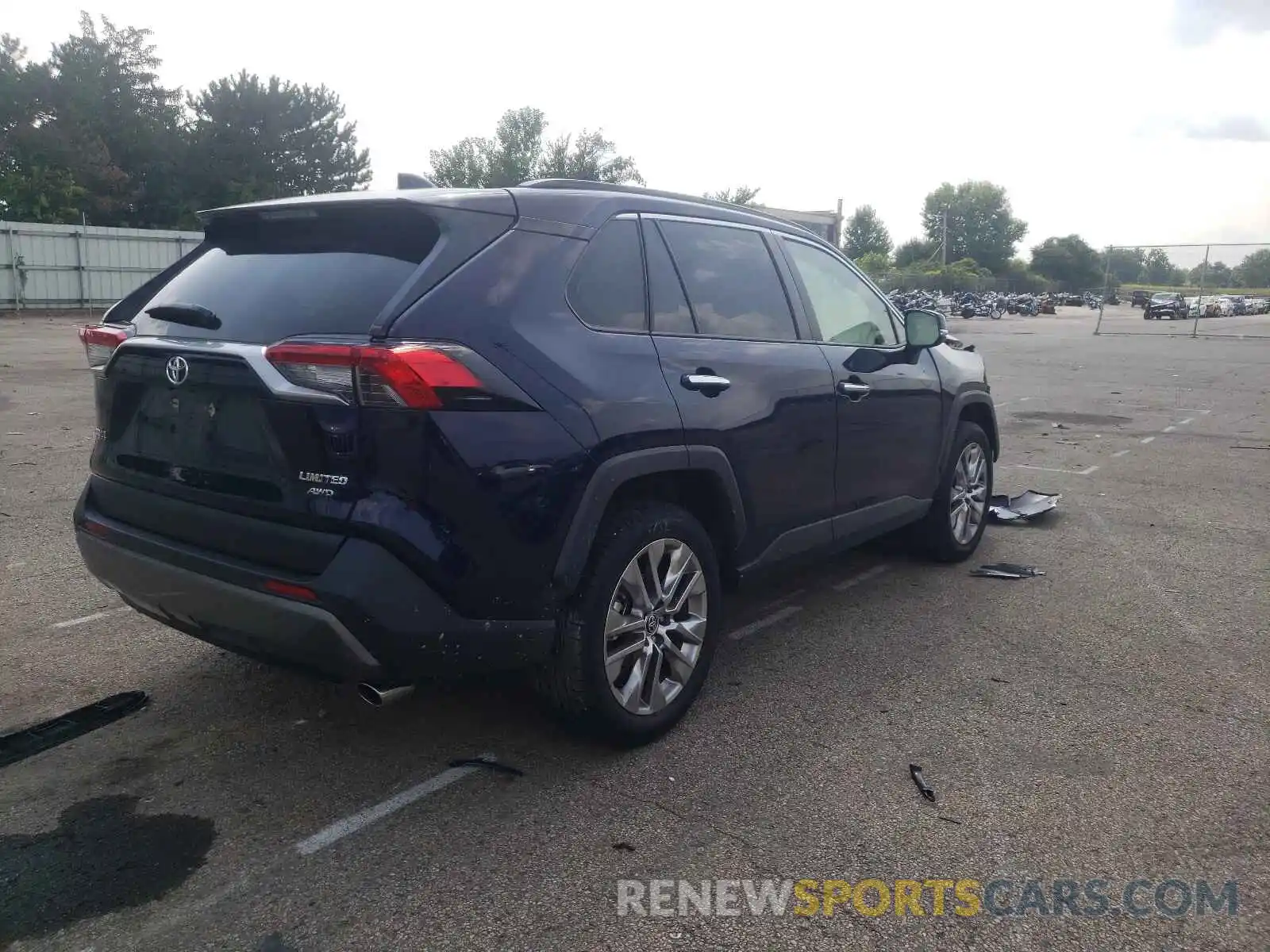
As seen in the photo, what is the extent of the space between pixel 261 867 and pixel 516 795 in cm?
78

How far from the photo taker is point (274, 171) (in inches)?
1962

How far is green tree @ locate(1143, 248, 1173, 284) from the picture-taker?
124 feet

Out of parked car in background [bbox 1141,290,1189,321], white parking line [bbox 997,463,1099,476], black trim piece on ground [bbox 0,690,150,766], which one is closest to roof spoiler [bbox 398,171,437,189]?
black trim piece on ground [bbox 0,690,150,766]

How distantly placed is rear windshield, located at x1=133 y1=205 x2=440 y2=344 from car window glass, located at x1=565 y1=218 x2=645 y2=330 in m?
0.54

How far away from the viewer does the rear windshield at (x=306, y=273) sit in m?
3.05

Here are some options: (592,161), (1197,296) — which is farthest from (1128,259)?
(592,161)

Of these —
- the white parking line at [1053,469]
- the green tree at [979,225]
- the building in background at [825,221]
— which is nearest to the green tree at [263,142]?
the building in background at [825,221]

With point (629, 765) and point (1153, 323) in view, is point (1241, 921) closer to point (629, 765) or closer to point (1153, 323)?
point (629, 765)

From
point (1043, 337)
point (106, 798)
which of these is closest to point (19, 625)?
point (106, 798)

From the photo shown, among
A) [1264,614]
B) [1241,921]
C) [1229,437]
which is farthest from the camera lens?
[1229,437]

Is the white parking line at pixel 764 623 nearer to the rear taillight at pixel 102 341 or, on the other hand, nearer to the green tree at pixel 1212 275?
the rear taillight at pixel 102 341

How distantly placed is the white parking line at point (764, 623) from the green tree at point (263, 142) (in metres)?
45.5

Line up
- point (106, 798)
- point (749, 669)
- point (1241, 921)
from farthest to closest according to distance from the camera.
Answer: point (749, 669)
point (106, 798)
point (1241, 921)

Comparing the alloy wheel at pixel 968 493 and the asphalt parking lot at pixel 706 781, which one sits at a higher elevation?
the alloy wheel at pixel 968 493
